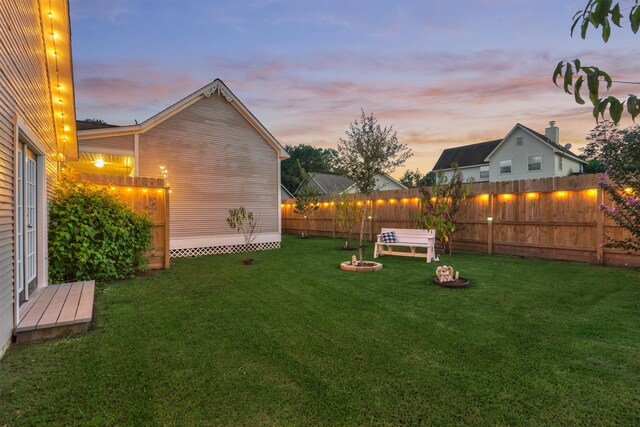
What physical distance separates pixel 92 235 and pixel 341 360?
573 centimetres

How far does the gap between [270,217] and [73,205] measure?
7.22 meters

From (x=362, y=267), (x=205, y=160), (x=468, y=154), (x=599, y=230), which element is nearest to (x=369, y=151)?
(x=205, y=160)

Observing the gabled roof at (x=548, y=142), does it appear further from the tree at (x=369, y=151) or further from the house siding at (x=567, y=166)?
the tree at (x=369, y=151)

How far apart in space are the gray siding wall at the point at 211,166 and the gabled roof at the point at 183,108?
151mm

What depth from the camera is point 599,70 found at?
3.48 ft

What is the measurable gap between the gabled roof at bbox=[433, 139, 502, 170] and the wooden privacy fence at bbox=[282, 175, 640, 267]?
17.7 metres

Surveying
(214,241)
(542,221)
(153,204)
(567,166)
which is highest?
(567,166)

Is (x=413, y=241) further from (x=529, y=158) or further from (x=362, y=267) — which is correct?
(x=529, y=158)

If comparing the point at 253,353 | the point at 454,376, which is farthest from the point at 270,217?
the point at 454,376

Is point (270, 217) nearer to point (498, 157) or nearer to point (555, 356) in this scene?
point (555, 356)

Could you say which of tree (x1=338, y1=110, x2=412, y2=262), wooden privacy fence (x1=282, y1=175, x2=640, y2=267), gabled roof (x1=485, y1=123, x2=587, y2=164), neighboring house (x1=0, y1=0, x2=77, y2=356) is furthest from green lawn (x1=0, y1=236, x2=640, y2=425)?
gabled roof (x1=485, y1=123, x2=587, y2=164)

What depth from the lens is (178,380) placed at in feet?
8.98

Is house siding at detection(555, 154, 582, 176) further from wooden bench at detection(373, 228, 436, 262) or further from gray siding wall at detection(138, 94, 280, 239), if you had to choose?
gray siding wall at detection(138, 94, 280, 239)

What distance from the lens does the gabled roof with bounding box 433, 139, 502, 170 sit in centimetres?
2726
